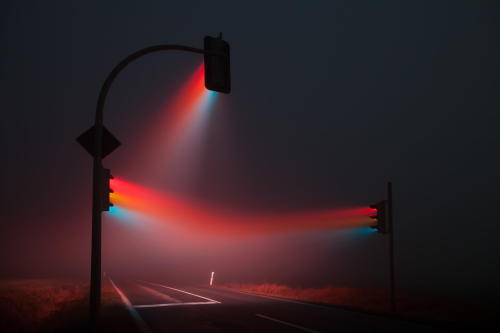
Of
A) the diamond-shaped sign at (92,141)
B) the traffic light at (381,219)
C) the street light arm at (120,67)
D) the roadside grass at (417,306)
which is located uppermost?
the street light arm at (120,67)

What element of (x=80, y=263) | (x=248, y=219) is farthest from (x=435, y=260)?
(x=80, y=263)

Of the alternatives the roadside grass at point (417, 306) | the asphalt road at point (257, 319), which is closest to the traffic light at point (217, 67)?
the asphalt road at point (257, 319)

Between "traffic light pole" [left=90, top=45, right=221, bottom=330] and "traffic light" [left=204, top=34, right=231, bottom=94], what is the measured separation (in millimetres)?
131

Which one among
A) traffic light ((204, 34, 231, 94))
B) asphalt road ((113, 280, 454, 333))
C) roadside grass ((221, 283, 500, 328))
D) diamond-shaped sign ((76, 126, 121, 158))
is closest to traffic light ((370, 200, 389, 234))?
roadside grass ((221, 283, 500, 328))

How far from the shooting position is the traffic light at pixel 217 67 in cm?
809

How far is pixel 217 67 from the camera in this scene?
815cm

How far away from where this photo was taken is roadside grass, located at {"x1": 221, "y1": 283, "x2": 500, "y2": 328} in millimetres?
11564

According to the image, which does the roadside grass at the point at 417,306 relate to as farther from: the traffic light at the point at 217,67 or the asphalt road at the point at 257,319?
the traffic light at the point at 217,67

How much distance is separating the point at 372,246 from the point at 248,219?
23986 millimetres

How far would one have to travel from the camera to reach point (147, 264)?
68812 mm

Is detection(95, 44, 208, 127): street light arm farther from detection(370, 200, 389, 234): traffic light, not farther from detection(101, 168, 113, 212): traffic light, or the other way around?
detection(370, 200, 389, 234): traffic light

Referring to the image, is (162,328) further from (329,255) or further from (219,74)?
(329,255)

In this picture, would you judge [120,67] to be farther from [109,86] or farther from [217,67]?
[217,67]

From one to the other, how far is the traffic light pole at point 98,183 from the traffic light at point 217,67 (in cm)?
13
